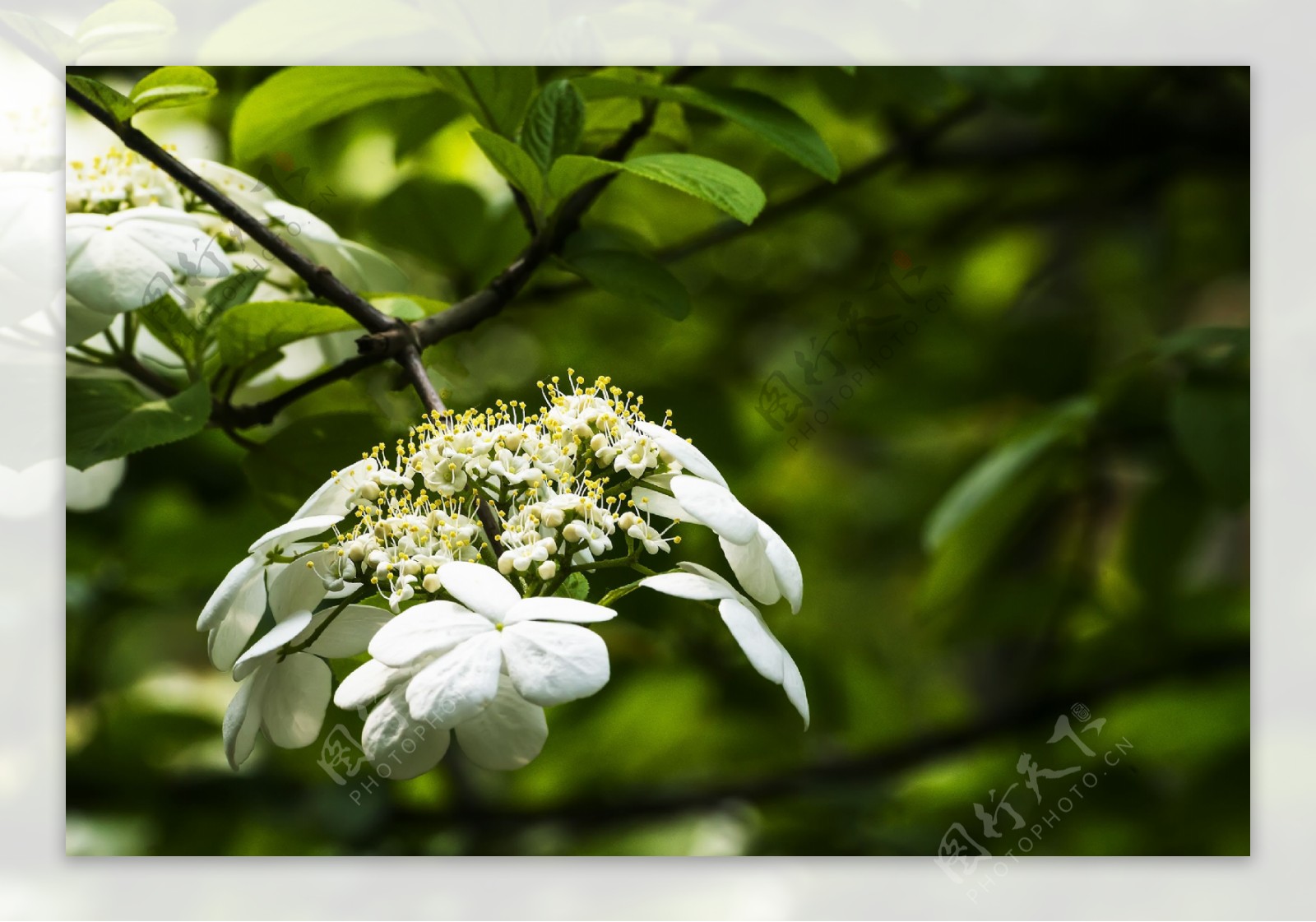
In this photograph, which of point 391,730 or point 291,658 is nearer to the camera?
point 391,730

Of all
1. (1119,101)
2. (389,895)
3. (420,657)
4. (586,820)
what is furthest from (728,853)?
(1119,101)

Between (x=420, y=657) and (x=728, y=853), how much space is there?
1.73 feet

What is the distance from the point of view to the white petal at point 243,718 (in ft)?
2.02

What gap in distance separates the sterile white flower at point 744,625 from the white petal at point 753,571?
40 mm

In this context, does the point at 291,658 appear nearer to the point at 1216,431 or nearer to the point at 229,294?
the point at 229,294

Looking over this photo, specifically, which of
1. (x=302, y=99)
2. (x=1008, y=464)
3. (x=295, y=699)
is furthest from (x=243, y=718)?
(x=1008, y=464)

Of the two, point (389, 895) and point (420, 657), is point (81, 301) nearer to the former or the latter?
point (420, 657)

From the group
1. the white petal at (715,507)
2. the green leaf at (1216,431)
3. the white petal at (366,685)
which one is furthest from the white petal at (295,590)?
the green leaf at (1216,431)

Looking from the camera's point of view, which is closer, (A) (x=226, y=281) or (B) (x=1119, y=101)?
(A) (x=226, y=281)

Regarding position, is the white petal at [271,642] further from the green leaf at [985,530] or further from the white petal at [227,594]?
the green leaf at [985,530]

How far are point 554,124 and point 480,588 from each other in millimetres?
376

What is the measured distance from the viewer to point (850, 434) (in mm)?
1199

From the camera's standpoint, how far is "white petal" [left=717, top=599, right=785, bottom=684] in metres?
0.54

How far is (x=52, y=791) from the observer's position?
0.93 metres
